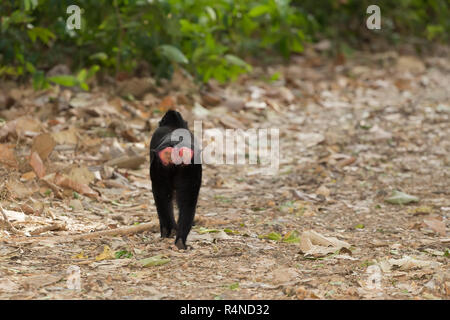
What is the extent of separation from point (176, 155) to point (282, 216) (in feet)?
4.61

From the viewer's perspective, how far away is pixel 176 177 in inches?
151

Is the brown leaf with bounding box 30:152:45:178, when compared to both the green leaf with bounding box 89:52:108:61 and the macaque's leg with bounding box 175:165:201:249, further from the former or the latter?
the green leaf with bounding box 89:52:108:61

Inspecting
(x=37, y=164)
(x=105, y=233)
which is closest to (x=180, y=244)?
(x=105, y=233)

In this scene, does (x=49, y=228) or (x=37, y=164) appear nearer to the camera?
(x=49, y=228)

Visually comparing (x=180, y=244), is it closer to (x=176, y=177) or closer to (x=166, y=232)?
(x=166, y=232)

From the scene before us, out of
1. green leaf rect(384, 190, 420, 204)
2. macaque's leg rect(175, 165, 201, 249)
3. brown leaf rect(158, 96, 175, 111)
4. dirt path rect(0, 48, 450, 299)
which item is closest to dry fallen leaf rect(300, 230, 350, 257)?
dirt path rect(0, 48, 450, 299)

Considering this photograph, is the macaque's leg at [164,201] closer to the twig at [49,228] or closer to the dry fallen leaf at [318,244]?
the twig at [49,228]

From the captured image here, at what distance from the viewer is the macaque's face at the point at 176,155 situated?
3.53 metres

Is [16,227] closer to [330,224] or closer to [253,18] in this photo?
[330,224]

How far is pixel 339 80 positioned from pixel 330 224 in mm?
5279

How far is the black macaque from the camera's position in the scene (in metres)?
3.61

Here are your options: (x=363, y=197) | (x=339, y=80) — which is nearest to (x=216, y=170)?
(x=363, y=197)

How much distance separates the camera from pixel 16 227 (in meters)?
3.99
